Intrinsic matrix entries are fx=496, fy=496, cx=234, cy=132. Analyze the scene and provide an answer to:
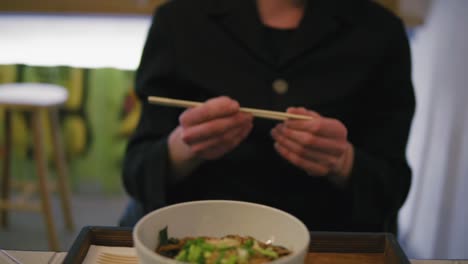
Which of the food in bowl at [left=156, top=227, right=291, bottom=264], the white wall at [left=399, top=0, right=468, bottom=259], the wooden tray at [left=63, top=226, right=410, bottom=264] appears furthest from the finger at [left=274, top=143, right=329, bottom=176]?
the white wall at [left=399, top=0, right=468, bottom=259]

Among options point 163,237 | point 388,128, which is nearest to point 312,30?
point 388,128

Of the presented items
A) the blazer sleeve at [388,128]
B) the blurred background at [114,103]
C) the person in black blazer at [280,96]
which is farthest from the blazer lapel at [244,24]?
the blurred background at [114,103]

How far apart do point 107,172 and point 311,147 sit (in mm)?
1782

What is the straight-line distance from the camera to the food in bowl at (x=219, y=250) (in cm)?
39

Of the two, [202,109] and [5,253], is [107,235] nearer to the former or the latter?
[5,253]

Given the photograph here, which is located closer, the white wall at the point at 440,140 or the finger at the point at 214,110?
the finger at the point at 214,110

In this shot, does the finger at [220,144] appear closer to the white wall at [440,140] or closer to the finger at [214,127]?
the finger at [214,127]

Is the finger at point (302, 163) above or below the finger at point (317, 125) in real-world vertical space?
below

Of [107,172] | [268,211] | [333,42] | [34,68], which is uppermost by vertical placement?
[333,42]

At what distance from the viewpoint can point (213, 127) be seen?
0.72 metres

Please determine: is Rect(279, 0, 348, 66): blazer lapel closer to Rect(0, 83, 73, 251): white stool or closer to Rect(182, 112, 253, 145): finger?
Rect(182, 112, 253, 145): finger

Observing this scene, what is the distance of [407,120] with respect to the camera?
900 mm

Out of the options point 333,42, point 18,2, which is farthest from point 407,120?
point 18,2

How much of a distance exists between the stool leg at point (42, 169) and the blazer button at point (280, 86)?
3.84 feet
